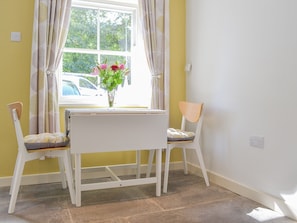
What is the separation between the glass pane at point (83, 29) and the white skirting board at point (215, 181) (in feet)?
4.60

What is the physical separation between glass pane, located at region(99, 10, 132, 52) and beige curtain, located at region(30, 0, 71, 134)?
52 centimetres

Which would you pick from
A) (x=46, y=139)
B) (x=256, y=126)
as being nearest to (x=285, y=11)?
(x=256, y=126)

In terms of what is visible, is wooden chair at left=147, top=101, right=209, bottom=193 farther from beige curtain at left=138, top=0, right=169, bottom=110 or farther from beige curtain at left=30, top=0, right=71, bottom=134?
beige curtain at left=30, top=0, right=71, bottom=134

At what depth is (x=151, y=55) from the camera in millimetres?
3156

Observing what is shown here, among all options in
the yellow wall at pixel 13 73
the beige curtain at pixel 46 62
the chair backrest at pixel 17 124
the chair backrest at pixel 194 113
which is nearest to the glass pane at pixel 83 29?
the beige curtain at pixel 46 62

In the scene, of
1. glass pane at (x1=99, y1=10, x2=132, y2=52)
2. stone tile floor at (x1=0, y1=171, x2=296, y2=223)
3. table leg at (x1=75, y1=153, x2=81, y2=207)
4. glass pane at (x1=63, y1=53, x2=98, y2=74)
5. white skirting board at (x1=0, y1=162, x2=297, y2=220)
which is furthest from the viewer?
glass pane at (x1=99, y1=10, x2=132, y2=52)

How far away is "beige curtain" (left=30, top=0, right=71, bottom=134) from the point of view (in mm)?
2656


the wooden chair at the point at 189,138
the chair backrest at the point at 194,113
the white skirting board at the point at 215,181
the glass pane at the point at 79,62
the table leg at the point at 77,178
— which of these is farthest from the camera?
the glass pane at the point at 79,62

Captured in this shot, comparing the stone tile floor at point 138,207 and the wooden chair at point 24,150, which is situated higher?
the wooden chair at point 24,150

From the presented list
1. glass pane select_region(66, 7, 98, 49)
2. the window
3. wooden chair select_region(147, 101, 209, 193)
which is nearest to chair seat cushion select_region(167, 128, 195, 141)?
wooden chair select_region(147, 101, 209, 193)

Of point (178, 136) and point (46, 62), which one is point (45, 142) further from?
point (178, 136)

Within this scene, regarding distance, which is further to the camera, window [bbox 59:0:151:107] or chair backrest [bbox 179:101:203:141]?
window [bbox 59:0:151:107]

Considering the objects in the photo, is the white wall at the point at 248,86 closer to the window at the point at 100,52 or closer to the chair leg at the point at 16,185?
the window at the point at 100,52

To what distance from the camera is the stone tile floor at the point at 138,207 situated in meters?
1.95
